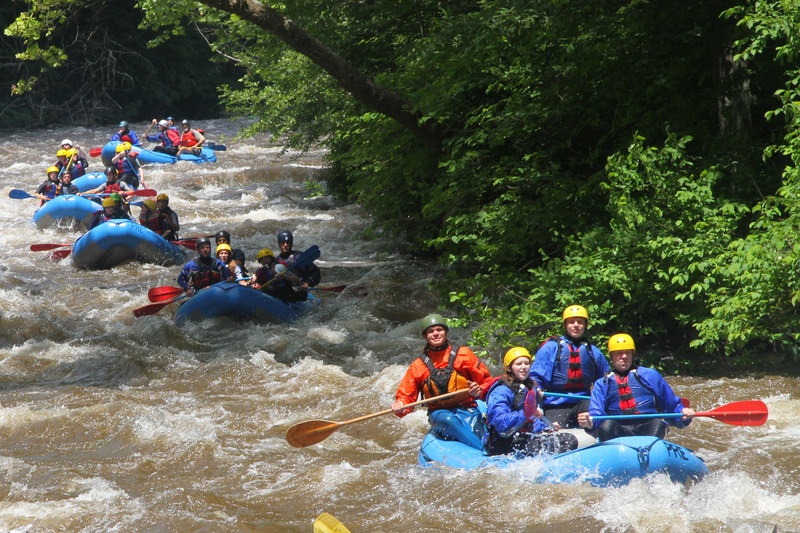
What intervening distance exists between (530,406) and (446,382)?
637 millimetres

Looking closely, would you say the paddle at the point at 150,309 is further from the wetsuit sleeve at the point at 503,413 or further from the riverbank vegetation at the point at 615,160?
the wetsuit sleeve at the point at 503,413

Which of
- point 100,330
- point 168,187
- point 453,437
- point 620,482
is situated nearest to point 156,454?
point 453,437

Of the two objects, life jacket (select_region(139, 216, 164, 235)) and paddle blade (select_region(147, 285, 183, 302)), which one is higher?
life jacket (select_region(139, 216, 164, 235))

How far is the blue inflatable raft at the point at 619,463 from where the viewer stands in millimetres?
5355

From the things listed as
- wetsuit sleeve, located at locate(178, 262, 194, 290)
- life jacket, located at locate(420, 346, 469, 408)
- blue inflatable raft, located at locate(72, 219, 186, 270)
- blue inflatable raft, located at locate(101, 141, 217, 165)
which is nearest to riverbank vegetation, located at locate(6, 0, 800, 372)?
life jacket, located at locate(420, 346, 469, 408)

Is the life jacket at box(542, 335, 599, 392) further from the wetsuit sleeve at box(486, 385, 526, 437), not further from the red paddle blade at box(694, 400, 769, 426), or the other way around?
the red paddle blade at box(694, 400, 769, 426)

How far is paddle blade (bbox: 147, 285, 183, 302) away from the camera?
1127cm

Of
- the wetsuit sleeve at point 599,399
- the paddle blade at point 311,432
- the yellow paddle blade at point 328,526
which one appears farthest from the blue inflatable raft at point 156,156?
the yellow paddle blade at point 328,526

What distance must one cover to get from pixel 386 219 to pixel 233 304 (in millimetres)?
2374

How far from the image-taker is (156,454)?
6.91 m

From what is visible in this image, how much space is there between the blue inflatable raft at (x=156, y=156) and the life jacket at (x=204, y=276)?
10981mm

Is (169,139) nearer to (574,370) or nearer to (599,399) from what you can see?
(574,370)

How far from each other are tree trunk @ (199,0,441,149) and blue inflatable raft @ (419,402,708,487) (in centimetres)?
456

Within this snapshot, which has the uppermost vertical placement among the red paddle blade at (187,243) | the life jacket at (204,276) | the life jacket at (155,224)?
the life jacket at (155,224)
